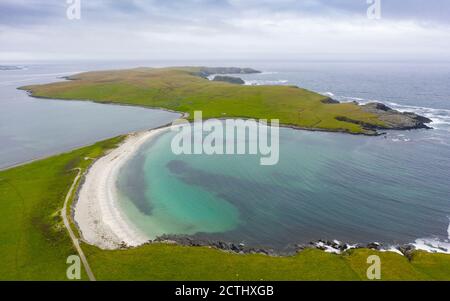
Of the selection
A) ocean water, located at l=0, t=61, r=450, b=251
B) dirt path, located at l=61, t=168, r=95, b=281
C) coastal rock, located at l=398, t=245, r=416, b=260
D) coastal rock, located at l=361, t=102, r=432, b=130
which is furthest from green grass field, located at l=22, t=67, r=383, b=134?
dirt path, located at l=61, t=168, r=95, b=281

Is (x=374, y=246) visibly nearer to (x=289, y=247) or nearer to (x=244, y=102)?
(x=289, y=247)

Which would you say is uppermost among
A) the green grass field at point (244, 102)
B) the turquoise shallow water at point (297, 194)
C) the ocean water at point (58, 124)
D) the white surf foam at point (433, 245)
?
the green grass field at point (244, 102)

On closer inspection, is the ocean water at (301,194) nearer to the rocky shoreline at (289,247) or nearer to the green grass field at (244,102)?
the rocky shoreline at (289,247)

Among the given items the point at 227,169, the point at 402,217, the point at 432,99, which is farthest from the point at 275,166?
the point at 432,99

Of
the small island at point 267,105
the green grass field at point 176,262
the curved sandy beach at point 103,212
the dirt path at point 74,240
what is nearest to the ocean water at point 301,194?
the curved sandy beach at point 103,212

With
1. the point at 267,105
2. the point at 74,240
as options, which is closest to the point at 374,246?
the point at 74,240
